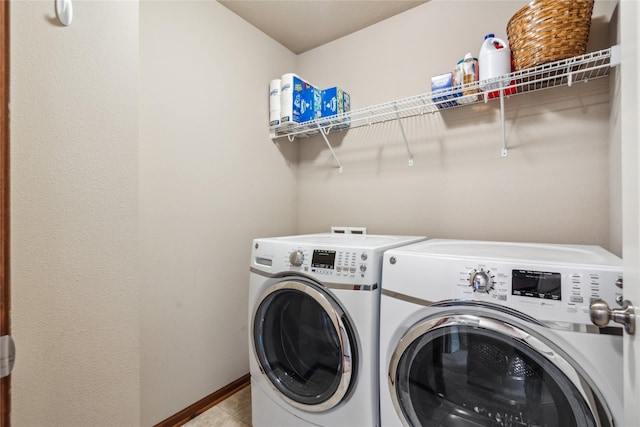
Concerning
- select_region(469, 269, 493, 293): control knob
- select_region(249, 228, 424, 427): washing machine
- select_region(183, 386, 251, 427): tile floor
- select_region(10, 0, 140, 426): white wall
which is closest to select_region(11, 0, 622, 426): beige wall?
select_region(10, 0, 140, 426): white wall

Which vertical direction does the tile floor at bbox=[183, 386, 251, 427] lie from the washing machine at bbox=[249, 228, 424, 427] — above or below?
below

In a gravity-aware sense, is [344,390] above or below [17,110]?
below

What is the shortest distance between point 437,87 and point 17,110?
170 centimetres

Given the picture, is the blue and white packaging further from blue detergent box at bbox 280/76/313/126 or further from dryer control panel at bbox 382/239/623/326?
dryer control panel at bbox 382/239/623/326

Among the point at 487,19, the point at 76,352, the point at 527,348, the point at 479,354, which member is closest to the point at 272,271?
the point at 76,352

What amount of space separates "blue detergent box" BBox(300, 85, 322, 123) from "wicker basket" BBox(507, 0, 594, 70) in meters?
1.17

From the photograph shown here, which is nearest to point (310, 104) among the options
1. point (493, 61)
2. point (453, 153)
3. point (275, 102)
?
point (275, 102)

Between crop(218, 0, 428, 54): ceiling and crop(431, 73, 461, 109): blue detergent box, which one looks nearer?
crop(431, 73, 461, 109): blue detergent box

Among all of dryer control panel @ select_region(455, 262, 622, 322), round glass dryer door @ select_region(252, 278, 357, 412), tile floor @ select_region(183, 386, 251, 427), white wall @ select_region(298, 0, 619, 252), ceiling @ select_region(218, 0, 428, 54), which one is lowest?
tile floor @ select_region(183, 386, 251, 427)

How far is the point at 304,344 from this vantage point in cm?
142

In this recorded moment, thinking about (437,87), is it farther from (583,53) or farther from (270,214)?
(270,214)

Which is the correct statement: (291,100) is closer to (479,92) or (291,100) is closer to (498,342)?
(479,92)

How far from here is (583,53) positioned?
1.28 meters

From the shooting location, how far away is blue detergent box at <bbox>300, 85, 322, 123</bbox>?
6.72 feet
